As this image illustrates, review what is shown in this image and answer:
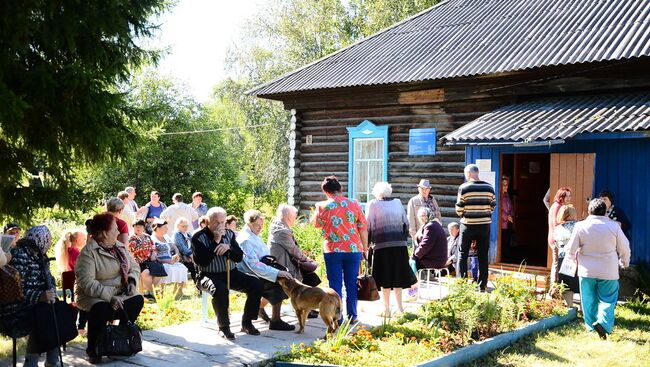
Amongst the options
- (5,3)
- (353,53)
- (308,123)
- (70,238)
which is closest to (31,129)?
(5,3)

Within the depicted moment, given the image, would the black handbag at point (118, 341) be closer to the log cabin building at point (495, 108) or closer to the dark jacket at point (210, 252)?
the dark jacket at point (210, 252)

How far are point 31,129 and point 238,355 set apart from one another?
260cm

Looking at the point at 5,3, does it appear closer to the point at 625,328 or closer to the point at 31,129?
the point at 31,129

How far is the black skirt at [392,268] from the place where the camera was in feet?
25.3

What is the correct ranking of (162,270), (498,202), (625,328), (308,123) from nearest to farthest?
(625,328), (162,270), (498,202), (308,123)

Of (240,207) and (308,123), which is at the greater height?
(308,123)

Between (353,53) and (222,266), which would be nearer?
(222,266)

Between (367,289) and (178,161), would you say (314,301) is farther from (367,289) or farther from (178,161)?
(178,161)

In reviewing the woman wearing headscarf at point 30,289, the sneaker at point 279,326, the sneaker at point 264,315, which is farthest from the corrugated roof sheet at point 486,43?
the woman wearing headscarf at point 30,289

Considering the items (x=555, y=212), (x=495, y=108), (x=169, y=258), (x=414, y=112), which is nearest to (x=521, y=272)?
(x=555, y=212)

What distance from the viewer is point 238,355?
621 centimetres

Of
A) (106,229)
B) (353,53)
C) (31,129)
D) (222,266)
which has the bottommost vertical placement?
(222,266)

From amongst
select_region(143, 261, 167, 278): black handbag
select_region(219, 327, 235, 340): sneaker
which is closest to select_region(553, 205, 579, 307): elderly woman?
select_region(219, 327, 235, 340): sneaker

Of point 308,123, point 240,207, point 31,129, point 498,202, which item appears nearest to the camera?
point 31,129
